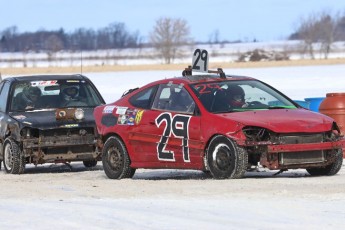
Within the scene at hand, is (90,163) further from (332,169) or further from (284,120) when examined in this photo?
(284,120)

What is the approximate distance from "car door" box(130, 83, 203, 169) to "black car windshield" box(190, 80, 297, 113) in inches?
8.4

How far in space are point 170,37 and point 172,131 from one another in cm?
12599

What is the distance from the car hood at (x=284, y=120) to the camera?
1230 cm

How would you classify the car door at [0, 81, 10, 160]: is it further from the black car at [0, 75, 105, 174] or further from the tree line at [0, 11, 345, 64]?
the tree line at [0, 11, 345, 64]

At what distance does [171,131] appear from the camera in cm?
1321

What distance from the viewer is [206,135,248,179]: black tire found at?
40.3 ft

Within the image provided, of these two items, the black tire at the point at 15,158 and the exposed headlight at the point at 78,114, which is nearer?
the black tire at the point at 15,158

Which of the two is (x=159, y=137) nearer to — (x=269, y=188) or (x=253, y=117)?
(x=253, y=117)

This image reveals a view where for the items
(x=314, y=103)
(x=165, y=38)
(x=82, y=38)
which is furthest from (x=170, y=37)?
(x=314, y=103)

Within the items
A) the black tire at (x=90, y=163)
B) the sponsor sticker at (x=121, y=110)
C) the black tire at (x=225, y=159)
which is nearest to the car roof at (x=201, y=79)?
the sponsor sticker at (x=121, y=110)

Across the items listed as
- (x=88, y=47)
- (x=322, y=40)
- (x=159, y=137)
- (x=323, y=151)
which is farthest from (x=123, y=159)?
(x=88, y=47)

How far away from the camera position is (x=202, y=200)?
34.2 feet

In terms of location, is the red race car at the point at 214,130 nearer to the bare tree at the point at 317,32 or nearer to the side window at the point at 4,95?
the side window at the point at 4,95

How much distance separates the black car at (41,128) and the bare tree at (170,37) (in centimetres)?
11517
